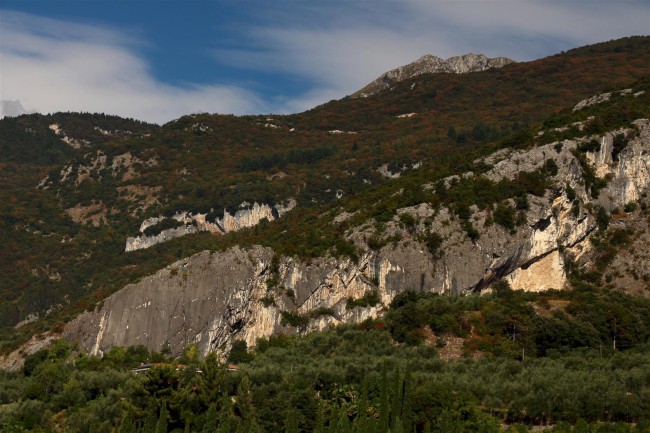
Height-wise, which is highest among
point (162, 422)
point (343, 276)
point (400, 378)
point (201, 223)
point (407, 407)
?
point (201, 223)

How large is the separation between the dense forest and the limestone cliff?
2763mm

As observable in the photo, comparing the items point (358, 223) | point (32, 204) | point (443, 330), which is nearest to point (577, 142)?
point (358, 223)

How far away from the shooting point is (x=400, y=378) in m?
60.2

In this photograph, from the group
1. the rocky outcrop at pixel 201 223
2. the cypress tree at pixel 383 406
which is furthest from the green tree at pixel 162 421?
the rocky outcrop at pixel 201 223

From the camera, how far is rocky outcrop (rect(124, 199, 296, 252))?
525 feet

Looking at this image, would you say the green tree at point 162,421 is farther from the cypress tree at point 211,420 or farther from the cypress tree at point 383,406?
the cypress tree at point 383,406

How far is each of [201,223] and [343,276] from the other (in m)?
83.7

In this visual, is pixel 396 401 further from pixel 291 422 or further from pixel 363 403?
pixel 291 422

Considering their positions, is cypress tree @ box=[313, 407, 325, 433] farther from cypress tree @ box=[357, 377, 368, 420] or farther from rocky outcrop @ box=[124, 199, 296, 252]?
rocky outcrop @ box=[124, 199, 296, 252]

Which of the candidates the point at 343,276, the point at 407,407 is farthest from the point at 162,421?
the point at 343,276

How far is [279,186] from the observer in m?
164

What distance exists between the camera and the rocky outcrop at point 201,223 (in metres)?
160

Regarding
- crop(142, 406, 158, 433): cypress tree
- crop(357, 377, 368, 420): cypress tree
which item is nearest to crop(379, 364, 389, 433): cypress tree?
crop(357, 377, 368, 420): cypress tree

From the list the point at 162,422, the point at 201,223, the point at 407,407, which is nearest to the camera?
the point at 407,407
